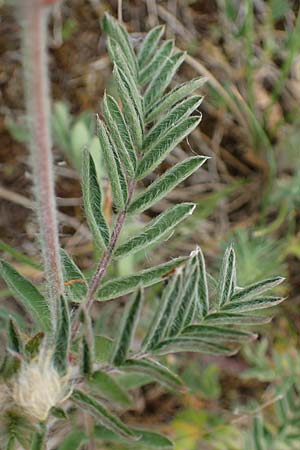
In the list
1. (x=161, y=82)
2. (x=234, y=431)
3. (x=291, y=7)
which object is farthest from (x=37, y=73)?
(x=291, y=7)

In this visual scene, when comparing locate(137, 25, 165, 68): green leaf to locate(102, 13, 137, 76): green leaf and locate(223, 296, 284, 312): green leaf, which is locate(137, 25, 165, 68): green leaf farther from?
locate(223, 296, 284, 312): green leaf

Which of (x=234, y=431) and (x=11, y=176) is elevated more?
(x=11, y=176)

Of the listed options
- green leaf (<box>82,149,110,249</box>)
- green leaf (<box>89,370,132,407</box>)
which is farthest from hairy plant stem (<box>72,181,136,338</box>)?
green leaf (<box>89,370,132,407</box>)

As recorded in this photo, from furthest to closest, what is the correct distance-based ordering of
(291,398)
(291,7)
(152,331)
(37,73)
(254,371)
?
1. (291,7)
2. (254,371)
3. (291,398)
4. (152,331)
5. (37,73)

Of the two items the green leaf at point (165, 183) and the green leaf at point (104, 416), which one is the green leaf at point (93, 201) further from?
the green leaf at point (104, 416)

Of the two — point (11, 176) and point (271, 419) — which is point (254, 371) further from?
point (11, 176)

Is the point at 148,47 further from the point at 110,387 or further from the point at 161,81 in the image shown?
the point at 110,387

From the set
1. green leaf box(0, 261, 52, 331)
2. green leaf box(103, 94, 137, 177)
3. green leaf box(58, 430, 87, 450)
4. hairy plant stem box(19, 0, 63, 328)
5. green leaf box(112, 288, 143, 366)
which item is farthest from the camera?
green leaf box(58, 430, 87, 450)

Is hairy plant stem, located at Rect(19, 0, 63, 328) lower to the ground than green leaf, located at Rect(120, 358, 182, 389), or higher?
higher
